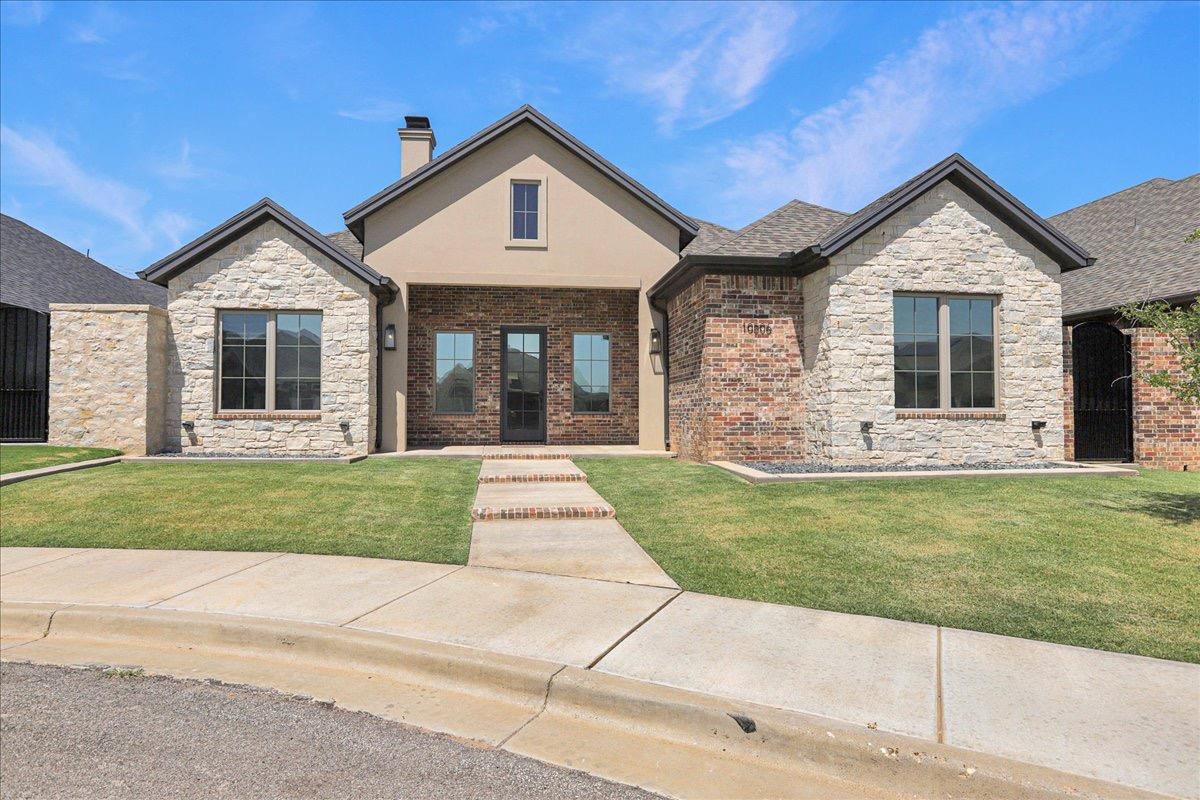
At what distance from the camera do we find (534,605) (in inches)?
188

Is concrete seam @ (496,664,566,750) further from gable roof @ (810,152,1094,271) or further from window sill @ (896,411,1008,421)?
window sill @ (896,411,1008,421)

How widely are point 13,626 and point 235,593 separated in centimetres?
144

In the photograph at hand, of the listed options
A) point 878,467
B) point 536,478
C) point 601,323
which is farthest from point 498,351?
point 878,467

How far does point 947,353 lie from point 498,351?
9.49 m

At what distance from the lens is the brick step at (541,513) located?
7.68m

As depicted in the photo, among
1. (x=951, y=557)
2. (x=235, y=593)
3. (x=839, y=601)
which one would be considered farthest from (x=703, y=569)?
(x=235, y=593)

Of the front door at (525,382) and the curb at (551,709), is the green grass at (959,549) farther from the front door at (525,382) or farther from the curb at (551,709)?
the front door at (525,382)

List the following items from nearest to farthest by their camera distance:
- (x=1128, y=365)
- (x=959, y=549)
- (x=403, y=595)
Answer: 1. (x=403, y=595)
2. (x=959, y=549)
3. (x=1128, y=365)

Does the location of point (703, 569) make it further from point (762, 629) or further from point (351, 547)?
point (351, 547)

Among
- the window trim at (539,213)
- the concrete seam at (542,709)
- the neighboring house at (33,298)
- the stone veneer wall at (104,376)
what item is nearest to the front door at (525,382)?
the window trim at (539,213)

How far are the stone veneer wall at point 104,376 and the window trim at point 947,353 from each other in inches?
515

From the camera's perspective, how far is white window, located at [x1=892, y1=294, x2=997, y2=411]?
10.9 m

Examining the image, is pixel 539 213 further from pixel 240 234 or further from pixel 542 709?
pixel 542 709

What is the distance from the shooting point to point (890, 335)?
35.4 ft
